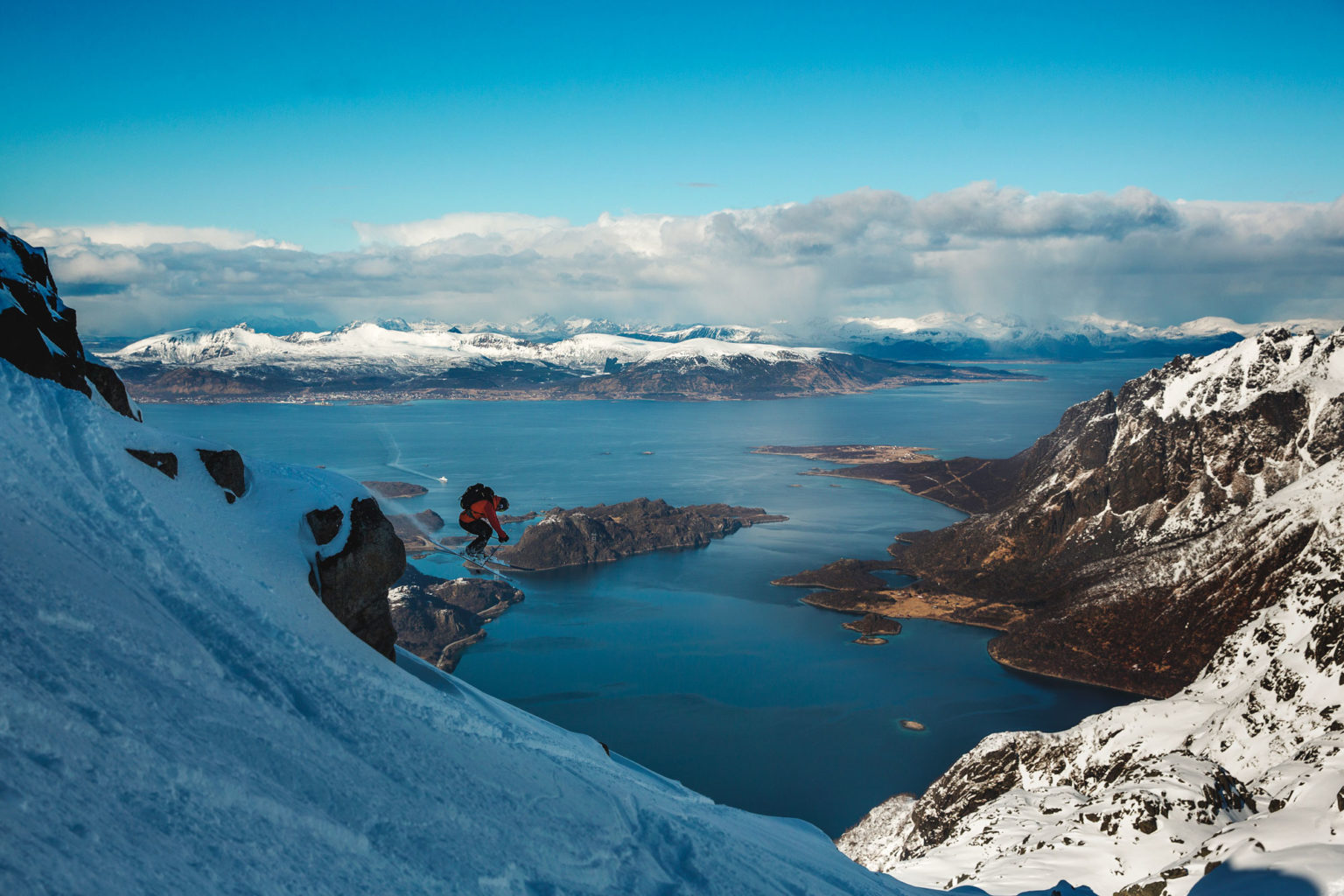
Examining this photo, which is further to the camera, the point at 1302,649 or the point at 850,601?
the point at 850,601

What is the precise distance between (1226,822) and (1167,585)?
2168 inches

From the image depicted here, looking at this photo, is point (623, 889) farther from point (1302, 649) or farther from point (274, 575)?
point (1302, 649)

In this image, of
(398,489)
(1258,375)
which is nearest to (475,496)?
(1258,375)

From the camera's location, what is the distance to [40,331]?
14.8m

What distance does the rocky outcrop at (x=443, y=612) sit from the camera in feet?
254

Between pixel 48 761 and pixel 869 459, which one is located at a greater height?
pixel 48 761

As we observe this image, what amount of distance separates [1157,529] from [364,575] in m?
97.4

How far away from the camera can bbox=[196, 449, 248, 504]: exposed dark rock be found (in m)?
15.8

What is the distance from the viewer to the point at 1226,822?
31156mm

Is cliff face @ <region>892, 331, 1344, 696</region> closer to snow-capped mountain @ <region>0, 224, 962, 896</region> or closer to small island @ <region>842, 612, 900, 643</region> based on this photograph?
small island @ <region>842, 612, 900, 643</region>

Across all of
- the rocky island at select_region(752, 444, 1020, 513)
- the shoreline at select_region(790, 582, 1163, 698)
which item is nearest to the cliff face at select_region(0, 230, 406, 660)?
the shoreline at select_region(790, 582, 1163, 698)

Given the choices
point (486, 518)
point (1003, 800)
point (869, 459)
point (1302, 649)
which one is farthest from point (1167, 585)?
point (869, 459)

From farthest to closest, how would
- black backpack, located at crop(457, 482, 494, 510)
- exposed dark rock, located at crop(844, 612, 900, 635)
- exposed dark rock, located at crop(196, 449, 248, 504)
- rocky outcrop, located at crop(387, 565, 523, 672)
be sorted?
exposed dark rock, located at crop(844, 612, 900, 635)
rocky outcrop, located at crop(387, 565, 523, 672)
black backpack, located at crop(457, 482, 494, 510)
exposed dark rock, located at crop(196, 449, 248, 504)

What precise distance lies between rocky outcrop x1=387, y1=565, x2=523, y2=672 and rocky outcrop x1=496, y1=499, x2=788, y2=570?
16.5m
